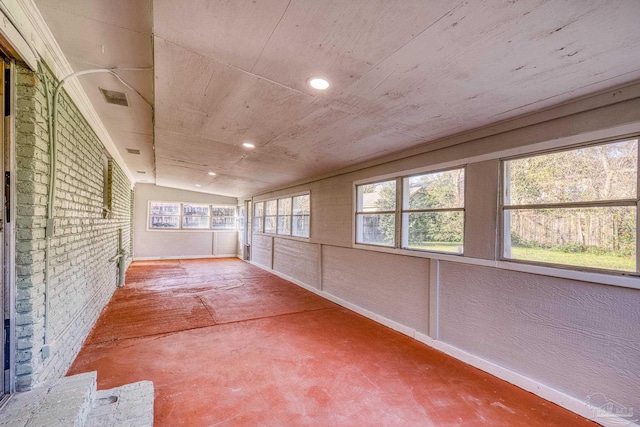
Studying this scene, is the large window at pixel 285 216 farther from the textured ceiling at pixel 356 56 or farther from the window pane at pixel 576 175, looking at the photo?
the window pane at pixel 576 175

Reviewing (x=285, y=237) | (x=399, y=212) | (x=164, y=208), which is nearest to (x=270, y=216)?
(x=285, y=237)

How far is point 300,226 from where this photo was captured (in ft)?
22.0

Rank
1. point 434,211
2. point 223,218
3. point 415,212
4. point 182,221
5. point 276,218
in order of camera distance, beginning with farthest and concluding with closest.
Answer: point 223,218 < point 182,221 < point 276,218 < point 415,212 < point 434,211

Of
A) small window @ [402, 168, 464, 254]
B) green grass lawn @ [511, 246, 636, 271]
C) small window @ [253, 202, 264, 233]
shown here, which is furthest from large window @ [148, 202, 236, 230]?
green grass lawn @ [511, 246, 636, 271]

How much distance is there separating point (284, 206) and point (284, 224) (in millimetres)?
482

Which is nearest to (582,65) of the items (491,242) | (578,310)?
(491,242)

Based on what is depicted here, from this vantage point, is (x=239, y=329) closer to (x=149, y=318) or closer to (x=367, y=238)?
(x=149, y=318)

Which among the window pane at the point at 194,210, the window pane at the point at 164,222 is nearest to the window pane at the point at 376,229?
the window pane at the point at 194,210

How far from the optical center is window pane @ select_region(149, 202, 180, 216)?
1031 centimetres

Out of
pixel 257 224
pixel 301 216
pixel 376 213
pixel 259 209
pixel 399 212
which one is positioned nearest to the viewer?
pixel 399 212

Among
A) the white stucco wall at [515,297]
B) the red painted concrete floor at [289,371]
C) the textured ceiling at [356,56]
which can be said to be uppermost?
the textured ceiling at [356,56]

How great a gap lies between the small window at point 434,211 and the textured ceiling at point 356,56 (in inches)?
22.6

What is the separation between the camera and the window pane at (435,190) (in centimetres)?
321

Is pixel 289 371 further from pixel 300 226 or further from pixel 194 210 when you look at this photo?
pixel 194 210
